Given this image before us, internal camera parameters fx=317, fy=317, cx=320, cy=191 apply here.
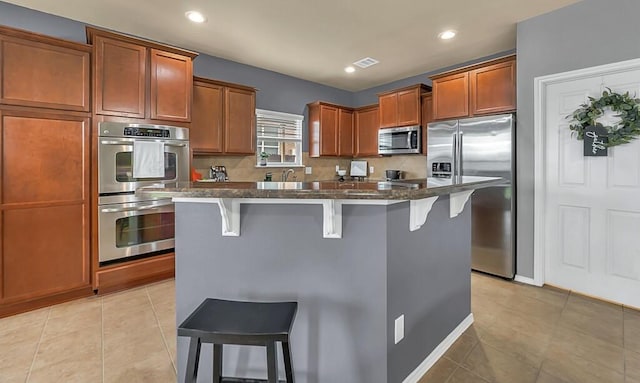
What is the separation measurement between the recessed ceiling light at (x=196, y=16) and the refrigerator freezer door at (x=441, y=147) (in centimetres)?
289

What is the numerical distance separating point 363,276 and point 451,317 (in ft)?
3.51

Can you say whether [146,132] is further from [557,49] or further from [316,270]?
[557,49]

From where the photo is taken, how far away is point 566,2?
2.85 m

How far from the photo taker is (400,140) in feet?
15.9

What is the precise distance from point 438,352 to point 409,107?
11.6ft

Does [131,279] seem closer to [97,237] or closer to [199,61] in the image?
[97,237]

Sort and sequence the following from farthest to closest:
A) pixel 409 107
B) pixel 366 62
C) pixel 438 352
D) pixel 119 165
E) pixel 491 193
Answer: pixel 409 107 → pixel 366 62 → pixel 491 193 → pixel 119 165 → pixel 438 352

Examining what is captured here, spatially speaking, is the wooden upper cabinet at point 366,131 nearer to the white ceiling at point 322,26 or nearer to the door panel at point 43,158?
the white ceiling at point 322,26

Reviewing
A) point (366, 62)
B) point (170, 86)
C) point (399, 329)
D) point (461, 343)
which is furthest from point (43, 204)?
point (366, 62)

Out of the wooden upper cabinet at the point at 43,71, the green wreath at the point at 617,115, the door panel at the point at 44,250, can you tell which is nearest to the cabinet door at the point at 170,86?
the wooden upper cabinet at the point at 43,71

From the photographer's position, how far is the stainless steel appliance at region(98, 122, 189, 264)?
2975mm

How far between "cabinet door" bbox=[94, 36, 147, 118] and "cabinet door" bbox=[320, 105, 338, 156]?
2.76 metres

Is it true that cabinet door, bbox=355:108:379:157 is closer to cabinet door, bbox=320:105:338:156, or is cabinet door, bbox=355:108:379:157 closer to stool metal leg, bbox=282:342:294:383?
cabinet door, bbox=320:105:338:156

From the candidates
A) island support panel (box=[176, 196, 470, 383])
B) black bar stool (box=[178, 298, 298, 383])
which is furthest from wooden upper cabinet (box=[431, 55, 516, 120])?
black bar stool (box=[178, 298, 298, 383])
